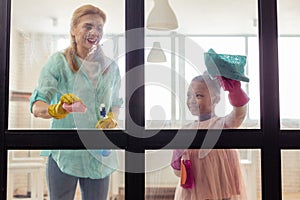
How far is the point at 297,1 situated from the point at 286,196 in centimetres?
77

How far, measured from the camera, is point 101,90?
1354 millimetres

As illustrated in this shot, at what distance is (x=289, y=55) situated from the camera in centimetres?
139

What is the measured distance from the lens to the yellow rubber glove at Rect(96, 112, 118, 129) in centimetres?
132

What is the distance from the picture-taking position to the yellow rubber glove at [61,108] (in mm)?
1295

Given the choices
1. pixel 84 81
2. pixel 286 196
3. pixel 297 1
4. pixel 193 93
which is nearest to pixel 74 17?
pixel 84 81

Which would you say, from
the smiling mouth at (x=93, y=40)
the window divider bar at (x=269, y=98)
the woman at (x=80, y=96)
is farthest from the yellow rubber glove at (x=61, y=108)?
the window divider bar at (x=269, y=98)

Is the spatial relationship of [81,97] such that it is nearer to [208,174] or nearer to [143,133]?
[143,133]

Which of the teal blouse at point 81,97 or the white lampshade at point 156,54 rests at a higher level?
the white lampshade at point 156,54

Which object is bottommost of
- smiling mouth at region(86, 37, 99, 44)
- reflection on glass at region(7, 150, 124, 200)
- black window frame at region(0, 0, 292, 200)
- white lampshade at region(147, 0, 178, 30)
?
reflection on glass at region(7, 150, 124, 200)

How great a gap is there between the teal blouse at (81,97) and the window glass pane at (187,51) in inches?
6.4

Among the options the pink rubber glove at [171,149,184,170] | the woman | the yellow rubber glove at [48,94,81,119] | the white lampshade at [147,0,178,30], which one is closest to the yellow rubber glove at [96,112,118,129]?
the woman

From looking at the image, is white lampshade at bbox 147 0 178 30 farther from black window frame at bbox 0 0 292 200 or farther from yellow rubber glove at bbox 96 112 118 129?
yellow rubber glove at bbox 96 112 118 129

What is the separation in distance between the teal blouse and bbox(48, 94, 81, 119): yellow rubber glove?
0.02m

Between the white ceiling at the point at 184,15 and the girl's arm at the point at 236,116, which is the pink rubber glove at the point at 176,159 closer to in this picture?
the girl's arm at the point at 236,116
